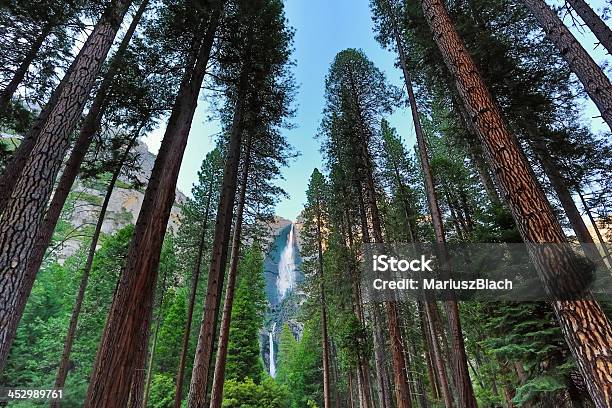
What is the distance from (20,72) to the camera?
7551 millimetres

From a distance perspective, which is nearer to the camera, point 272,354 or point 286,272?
point 272,354

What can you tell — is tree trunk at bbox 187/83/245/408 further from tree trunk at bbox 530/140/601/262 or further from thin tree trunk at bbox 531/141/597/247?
→ thin tree trunk at bbox 531/141/597/247

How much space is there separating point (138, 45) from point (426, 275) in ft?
32.3

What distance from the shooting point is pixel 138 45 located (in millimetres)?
6938

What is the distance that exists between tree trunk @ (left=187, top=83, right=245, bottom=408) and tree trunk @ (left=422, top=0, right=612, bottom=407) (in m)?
5.14

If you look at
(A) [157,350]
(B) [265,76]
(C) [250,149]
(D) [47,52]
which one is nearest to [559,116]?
(B) [265,76]

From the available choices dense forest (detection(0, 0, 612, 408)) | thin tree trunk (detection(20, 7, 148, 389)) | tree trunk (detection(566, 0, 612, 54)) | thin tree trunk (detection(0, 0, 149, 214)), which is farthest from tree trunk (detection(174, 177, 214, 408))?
tree trunk (detection(566, 0, 612, 54))

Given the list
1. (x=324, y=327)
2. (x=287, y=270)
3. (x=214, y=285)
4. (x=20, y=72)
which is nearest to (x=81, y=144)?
(x=20, y=72)

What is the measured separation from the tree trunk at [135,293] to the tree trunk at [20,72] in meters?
4.81

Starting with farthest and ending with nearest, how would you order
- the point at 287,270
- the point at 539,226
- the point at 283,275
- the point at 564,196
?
the point at 287,270
the point at 283,275
the point at 564,196
the point at 539,226

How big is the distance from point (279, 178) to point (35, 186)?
812 centimetres

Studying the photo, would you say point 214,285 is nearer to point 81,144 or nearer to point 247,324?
point 81,144

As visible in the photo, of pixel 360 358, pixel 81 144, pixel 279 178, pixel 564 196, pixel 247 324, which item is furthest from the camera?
pixel 247 324

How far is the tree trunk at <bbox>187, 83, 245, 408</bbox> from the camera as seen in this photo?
552 centimetres
